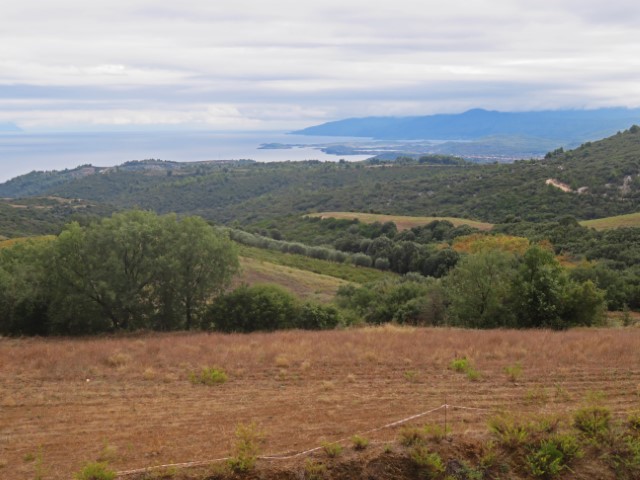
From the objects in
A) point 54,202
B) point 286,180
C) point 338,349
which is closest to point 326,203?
point 286,180

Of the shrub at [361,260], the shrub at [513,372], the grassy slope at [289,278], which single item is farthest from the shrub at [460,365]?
the shrub at [361,260]

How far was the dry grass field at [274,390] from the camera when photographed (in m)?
9.43

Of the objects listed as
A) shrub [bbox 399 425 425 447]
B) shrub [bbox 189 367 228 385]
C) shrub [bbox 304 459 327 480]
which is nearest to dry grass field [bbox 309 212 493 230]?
shrub [bbox 189 367 228 385]

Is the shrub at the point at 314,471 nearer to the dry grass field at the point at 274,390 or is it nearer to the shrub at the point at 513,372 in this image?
the dry grass field at the point at 274,390

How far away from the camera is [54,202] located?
14412 centimetres

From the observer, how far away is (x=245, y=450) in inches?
325

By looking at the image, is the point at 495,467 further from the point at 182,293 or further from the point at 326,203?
the point at 326,203

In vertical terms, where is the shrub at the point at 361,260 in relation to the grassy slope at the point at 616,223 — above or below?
below

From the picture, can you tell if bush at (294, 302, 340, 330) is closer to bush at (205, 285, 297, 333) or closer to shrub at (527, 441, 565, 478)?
bush at (205, 285, 297, 333)

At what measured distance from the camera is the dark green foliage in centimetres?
A: 2539

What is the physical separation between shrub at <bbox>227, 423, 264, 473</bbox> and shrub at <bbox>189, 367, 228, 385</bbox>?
4317 mm

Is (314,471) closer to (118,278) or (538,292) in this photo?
(538,292)

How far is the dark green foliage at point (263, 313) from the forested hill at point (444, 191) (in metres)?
75.0

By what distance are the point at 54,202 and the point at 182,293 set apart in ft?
443
